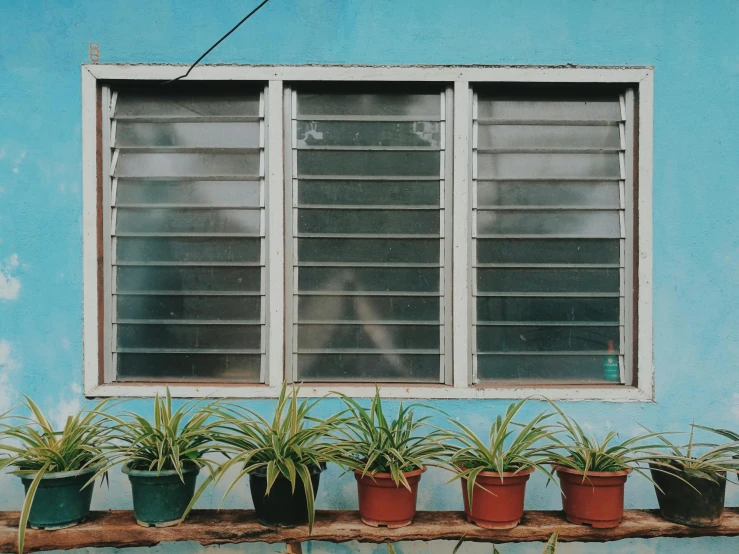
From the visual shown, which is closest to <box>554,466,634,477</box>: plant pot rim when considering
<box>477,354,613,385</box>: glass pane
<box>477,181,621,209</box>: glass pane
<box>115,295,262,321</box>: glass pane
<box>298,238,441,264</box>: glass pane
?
<box>477,354,613,385</box>: glass pane

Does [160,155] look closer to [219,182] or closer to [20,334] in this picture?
[219,182]

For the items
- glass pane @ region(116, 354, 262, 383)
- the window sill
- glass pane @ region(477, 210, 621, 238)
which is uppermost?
glass pane @ region(477, 210, 621, 238)

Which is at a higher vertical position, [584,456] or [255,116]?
[255,116]

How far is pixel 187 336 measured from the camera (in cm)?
277

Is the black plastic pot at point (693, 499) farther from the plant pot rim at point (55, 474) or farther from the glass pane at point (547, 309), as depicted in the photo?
the plant pot rim at point (55, 474)

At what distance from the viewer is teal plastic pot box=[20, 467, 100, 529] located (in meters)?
2.09

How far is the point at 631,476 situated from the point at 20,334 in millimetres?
2560

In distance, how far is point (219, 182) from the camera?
2.77 meters

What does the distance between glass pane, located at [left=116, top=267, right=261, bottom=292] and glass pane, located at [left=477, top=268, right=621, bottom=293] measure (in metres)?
0.98

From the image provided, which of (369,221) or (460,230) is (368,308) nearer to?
(369,221)

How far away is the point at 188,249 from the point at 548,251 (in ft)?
4.98

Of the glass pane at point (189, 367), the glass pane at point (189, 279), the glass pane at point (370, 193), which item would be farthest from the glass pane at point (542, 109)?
the glass pane at point (189, 367)

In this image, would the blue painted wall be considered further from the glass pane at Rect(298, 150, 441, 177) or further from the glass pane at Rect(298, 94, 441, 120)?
the glass pane at Rect(298, 150, 441, 177)

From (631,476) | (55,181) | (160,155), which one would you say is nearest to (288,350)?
(160,155)
